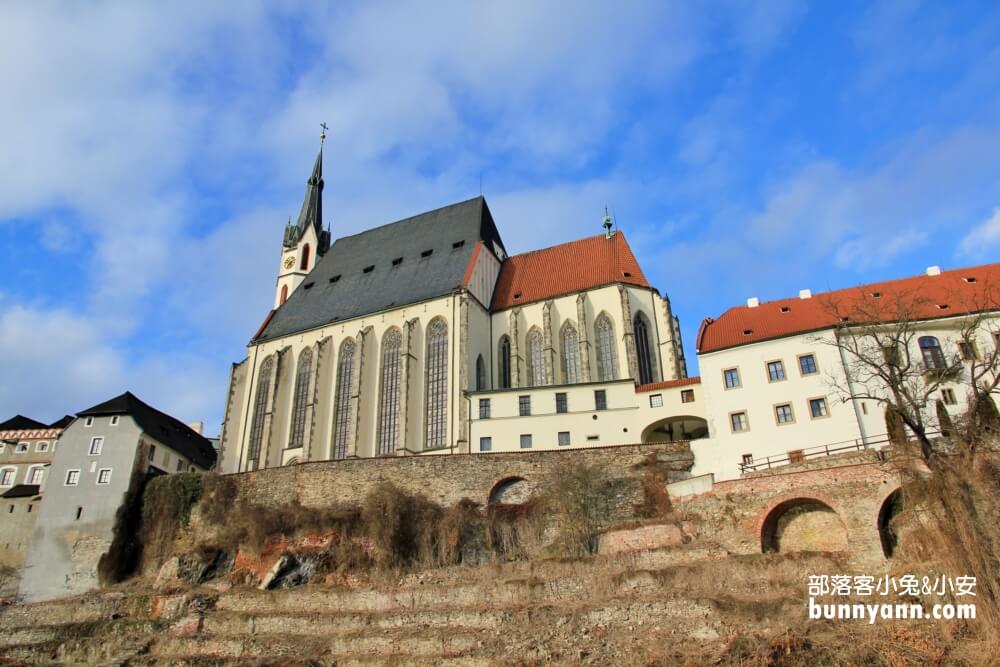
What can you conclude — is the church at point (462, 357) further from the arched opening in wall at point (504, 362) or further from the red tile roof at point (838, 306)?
the red tile roof at point (838, 306)

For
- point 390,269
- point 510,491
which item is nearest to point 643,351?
point 510,491

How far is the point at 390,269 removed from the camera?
5328 cm

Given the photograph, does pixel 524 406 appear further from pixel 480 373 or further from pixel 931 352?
pixel 931 352

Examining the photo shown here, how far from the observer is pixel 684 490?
92.9ft

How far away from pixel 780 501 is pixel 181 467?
112ft

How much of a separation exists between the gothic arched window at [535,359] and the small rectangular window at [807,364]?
1611 cm

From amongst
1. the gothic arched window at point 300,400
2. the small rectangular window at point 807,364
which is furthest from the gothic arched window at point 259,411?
the small rectangular window at point 807,364

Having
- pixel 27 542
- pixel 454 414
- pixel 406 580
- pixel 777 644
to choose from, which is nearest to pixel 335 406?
pixel 454 414

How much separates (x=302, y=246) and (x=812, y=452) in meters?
49.1

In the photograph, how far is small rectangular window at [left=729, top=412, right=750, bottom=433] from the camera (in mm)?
30578

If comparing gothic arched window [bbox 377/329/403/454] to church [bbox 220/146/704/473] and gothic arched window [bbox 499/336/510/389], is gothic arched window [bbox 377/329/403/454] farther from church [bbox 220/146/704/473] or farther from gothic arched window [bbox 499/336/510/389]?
gothic arched window [bbox 499/336/510/389]

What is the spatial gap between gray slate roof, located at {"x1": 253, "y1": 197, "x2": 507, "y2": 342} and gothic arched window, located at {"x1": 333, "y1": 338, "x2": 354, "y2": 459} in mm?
2769

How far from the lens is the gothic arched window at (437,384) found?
4223 centimetres

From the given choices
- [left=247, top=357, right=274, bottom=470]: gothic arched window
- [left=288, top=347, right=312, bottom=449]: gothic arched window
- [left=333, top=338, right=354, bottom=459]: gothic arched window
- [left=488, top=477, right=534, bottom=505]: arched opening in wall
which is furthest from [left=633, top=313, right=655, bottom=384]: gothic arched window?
[left=247, top=357, right=274, bottom=470]: gothic arched window
